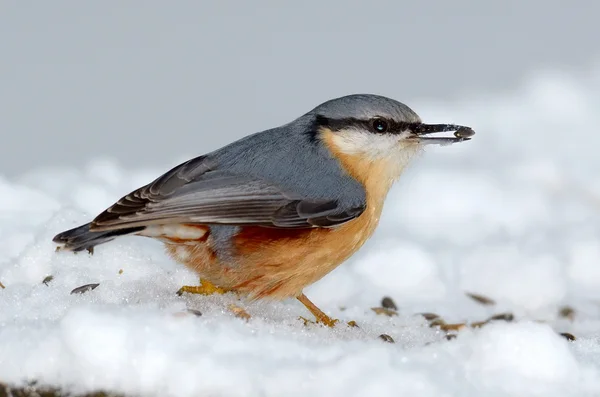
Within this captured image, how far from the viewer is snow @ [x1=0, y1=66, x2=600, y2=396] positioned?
3.23m

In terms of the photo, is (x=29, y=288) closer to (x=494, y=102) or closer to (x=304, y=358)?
(x=304, y=358)

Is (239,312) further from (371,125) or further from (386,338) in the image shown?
(371,125)

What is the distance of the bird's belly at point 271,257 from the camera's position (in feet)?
13.4

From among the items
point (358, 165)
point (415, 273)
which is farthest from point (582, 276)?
point (358, 165)

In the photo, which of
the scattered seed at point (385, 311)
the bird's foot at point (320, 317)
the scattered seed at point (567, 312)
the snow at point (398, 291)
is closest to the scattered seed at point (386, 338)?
the snow at point (398, 291)

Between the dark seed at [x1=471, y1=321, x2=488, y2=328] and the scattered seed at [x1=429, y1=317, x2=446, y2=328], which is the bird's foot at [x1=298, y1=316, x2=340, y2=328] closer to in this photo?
the scattered seed at [x1=429, y1=317, x2=446, y2=328]

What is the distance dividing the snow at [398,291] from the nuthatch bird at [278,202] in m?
0.20

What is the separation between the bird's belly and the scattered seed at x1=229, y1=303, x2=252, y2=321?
0.08 meters

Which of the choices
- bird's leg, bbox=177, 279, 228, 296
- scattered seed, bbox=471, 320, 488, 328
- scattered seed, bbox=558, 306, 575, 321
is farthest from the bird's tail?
scattered seed, bbox=558, 306, 575, 321

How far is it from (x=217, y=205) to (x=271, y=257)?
285mm

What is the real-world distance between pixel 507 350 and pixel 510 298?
6.66ft

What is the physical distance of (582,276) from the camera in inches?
224

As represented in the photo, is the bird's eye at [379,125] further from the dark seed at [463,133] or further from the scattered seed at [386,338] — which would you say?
the scattered seed at [386,338]

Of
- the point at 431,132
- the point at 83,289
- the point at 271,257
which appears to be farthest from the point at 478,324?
the point at 83,289
